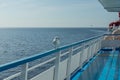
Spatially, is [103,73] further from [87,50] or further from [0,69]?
[0,69]

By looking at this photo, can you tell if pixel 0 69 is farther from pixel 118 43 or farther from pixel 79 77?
pixel 118 43

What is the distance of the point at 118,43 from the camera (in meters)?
13.1

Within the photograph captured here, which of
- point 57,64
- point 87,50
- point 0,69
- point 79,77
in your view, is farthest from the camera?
point 87,50

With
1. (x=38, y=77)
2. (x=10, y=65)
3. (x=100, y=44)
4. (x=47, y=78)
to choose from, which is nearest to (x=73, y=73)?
(x=47, y=78)

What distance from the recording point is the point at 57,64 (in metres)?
4.56

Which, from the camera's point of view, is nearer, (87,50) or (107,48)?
(87,50)

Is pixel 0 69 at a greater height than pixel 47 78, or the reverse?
pixel 0 69

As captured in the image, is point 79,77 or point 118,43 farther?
point 118,43

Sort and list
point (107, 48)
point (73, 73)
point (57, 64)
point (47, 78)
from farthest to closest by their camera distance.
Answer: point (107, 48)
point (73, 73)
point (57, 64)
point (47, 78)

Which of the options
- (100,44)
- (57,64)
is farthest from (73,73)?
(100,44)

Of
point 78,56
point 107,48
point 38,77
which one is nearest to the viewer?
point 38,77

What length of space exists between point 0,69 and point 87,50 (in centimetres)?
634

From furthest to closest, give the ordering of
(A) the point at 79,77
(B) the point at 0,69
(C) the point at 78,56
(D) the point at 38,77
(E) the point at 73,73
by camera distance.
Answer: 1. (C) the point at 78,56
2. (E) the point at 73,73
3. (A) the point at 79,77
4. (D) the point at 38,77
5. (B) the point at 0,69

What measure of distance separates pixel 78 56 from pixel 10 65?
4.49 m
